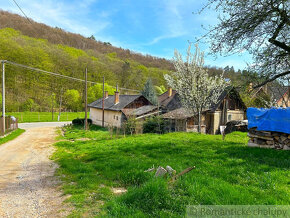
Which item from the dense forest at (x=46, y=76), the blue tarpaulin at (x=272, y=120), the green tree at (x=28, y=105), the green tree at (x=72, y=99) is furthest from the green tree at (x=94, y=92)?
the blue tarpaulin at (x=272, y=120)

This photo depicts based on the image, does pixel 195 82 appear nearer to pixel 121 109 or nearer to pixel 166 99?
pixel 121 109

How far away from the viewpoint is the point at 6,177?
6160mm

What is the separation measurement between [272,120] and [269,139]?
2.65 ft

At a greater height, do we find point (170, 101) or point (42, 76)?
point (42, 76)

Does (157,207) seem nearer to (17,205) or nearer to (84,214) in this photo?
(84,214)

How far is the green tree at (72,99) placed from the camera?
46.2 m

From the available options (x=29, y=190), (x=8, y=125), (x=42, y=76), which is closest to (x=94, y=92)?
(x=42, y=76)

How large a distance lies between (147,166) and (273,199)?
3341 millimetres

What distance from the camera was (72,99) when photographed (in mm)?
46781

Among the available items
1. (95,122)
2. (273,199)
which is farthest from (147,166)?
(95,122)

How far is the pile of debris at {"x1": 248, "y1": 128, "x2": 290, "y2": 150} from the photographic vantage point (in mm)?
7520

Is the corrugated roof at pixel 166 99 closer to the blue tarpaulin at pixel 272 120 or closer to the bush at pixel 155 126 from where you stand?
the bush at pixel 155 126

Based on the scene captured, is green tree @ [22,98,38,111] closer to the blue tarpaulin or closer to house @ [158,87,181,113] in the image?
house @ [158,87,181,113]

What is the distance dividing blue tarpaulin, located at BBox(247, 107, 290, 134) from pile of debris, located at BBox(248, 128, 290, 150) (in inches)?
8.0
